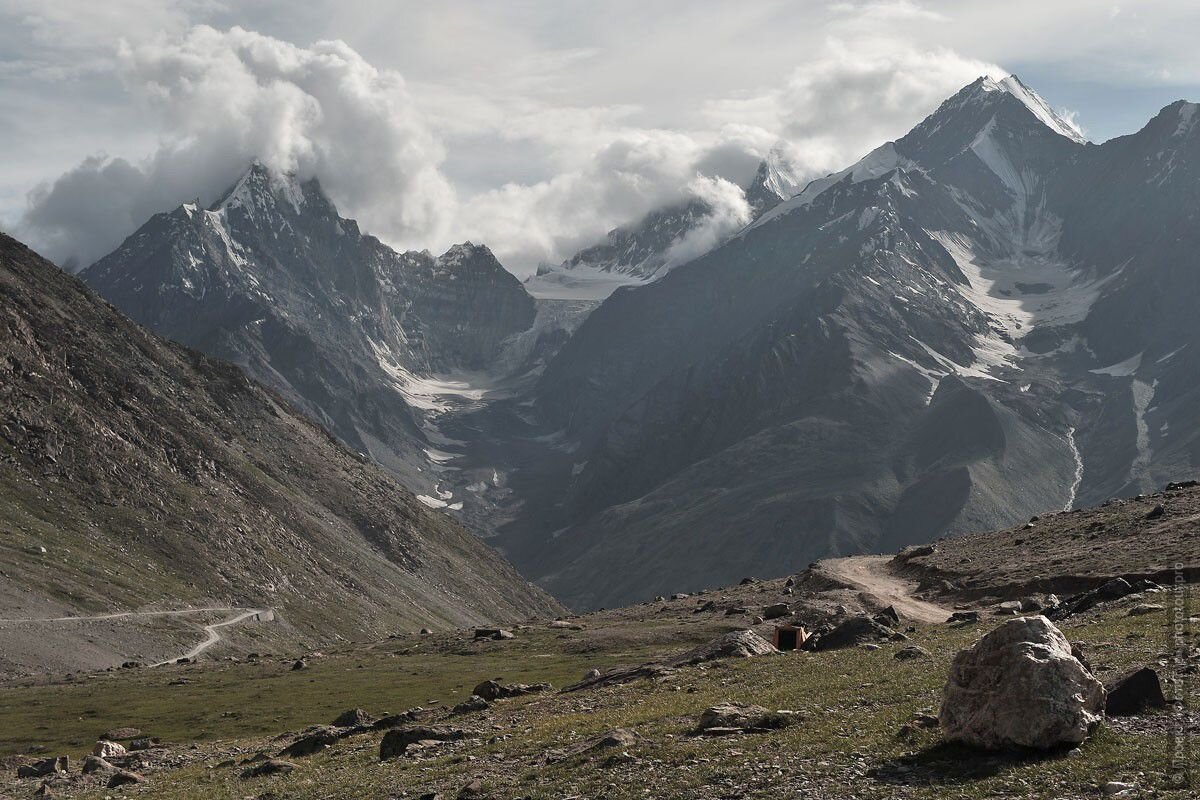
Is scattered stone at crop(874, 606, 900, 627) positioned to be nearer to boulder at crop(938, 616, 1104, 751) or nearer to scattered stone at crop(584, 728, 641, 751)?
scattered stone at crop(584, 728, 641, 751)

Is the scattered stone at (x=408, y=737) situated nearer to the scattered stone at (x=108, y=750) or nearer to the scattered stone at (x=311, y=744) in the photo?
the scattered stone at (x=311, y=744)

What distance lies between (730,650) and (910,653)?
47.6ft

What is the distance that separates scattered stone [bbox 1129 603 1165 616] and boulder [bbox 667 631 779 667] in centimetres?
1827

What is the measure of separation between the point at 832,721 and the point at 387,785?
1468cm

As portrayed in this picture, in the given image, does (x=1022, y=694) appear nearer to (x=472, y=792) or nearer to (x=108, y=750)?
(x=472, y=792)

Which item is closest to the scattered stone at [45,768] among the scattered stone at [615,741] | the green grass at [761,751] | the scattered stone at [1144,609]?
the green grass at [761,751]

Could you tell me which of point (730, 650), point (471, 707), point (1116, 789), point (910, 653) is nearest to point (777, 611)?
point (730, 650)

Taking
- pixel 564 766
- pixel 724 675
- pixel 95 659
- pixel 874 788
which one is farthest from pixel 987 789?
pixel 95 659

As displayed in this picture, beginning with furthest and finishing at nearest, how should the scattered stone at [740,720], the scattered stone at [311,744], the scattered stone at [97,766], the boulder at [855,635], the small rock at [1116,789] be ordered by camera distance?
the boulder at [855,635] → the scattered stone at [97,766] → the scattered stone at [311,744] → the scattered stone at [740,720] → the small rock at [1116,789]

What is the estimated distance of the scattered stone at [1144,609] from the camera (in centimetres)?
5522

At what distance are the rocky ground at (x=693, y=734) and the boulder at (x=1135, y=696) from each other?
1.95 ft

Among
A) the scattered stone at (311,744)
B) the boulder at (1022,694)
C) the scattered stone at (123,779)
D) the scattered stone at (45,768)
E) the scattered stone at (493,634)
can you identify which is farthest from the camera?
the scattered stone at (493,634)

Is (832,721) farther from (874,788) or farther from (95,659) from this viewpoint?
(95,659)

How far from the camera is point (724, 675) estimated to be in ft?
192
